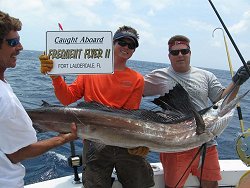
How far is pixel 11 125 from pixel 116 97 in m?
1.19

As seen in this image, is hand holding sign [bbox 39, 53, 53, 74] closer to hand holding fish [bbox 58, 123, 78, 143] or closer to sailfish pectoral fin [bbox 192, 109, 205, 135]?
hand holding fish [bbox 58, 123, 78, 143]

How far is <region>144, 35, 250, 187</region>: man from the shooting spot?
123 inches

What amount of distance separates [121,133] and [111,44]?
77 centimetres

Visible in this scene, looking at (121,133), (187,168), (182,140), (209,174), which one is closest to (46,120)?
(121,133)

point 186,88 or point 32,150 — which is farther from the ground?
point 186,88

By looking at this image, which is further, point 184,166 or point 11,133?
point 184,166

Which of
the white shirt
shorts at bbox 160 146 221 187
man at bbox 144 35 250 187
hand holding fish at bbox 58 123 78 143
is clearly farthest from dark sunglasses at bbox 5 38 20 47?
shorts at bbox 160 146 221 187

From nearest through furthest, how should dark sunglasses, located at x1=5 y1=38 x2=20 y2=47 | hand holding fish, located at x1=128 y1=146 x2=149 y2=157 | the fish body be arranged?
dark sunglasses, located at x1=5 y1=38 x2=20 y2=47 < the fish body < hand holding fish, located at x1=128 y1=146 x2=149 y2=157

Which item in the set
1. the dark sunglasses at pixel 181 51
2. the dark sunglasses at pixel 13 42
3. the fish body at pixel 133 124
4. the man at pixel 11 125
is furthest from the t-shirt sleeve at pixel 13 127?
the dark sunglasses at pixel 181 51

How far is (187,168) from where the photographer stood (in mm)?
2980

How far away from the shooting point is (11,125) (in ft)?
5.67

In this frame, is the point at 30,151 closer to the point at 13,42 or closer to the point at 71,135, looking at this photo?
the point at 71,135

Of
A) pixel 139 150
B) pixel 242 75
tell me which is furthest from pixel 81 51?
pixel 242 75

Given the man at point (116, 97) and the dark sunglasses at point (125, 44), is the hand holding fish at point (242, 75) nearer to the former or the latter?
the man at point (116, 97)
